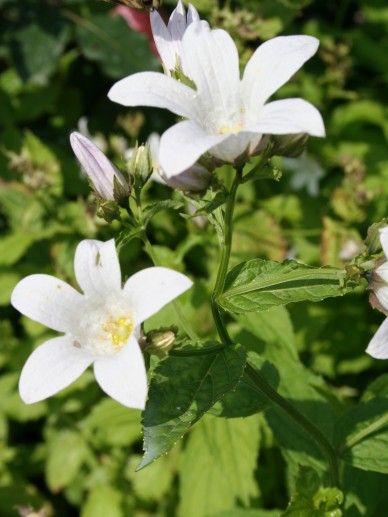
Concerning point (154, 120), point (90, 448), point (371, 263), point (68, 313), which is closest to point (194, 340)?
point (68, 313)

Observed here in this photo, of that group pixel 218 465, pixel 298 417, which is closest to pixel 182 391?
pixel 298 417

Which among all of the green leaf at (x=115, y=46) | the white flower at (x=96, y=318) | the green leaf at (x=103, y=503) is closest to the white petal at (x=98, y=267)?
the white flower at (x=96, y=318)

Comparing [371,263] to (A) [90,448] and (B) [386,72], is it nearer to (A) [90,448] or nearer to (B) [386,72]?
(A) [90,448]

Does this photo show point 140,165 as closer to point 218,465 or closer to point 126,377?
point 126,377

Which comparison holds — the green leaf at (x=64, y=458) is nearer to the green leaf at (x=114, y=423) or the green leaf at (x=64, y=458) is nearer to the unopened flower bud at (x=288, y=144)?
the green leaf at (x=114, y=423)

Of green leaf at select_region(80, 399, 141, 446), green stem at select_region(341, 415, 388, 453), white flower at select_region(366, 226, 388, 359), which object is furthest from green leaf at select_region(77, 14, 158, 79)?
white flower at select_region(366, 226, 388, 359)
